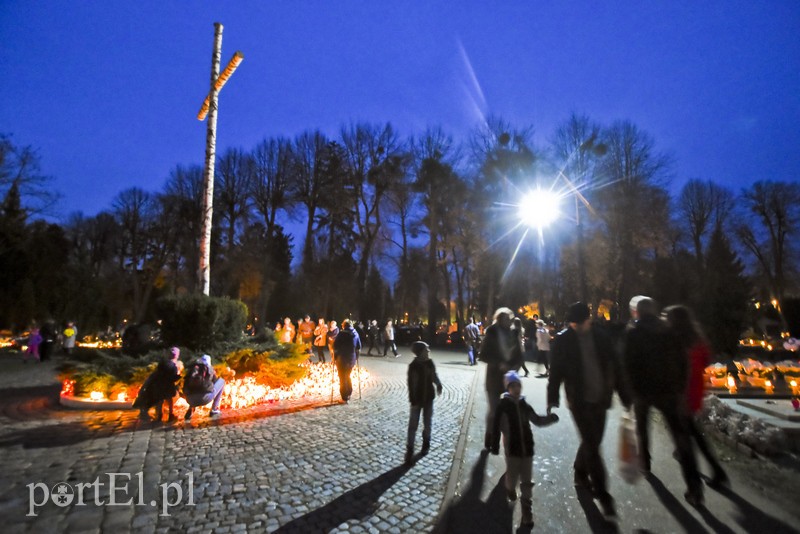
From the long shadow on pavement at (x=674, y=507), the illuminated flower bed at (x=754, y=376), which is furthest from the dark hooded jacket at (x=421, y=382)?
the illuminated flower bed at (x=754, y=376)

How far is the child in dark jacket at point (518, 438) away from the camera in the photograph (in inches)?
146

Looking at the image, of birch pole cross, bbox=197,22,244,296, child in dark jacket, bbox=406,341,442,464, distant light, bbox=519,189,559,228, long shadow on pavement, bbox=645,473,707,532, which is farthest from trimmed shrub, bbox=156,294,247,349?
distant light, bbox=519,189,559,228

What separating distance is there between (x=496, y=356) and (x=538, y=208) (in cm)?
1943

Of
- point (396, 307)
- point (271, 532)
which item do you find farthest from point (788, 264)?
point (271, 532)

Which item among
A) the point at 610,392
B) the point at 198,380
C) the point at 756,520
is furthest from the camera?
the point at 198,380

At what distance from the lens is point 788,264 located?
1432 inches

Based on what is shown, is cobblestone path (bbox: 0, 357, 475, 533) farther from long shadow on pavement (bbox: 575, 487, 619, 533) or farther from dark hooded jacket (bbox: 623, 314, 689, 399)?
dark hooded jacket (bbox: 623, 314, 689, 399)

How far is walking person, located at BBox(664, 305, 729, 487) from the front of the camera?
4141 mm

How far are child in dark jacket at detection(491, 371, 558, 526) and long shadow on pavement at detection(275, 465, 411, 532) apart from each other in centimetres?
130

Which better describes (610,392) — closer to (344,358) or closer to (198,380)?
(344,358)

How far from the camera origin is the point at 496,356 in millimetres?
5555

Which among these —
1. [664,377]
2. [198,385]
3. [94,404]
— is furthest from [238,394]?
[664,377]

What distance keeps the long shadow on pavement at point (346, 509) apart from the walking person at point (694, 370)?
10.3 feet

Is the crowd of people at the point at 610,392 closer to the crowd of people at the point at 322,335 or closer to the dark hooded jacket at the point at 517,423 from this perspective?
the dark hooded jacket at the point at 517,423
